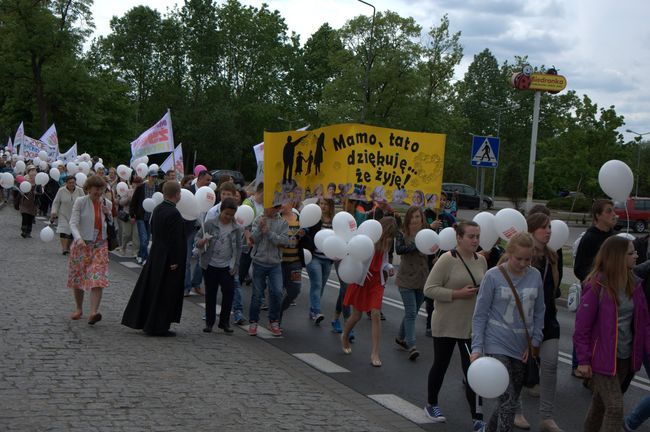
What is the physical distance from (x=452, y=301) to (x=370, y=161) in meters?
2.91

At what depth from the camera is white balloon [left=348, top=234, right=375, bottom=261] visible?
8.27m

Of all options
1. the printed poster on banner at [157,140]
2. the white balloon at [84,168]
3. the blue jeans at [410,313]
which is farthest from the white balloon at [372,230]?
the white balloon at [84,168]

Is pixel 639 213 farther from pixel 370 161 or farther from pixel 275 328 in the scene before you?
pixel 370 161

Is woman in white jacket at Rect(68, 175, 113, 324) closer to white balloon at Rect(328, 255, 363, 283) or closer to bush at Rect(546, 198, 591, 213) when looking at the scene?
white balloon at Rect(328, 255, 363, 283)

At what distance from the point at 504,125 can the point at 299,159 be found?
84917 mm

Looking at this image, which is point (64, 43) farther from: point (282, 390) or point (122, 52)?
point (282, 390)

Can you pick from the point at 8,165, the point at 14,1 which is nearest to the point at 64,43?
the point at 14,1

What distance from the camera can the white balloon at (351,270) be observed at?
854 centimetres

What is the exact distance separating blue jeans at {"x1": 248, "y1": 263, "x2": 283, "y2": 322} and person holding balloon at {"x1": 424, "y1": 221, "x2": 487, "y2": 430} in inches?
134

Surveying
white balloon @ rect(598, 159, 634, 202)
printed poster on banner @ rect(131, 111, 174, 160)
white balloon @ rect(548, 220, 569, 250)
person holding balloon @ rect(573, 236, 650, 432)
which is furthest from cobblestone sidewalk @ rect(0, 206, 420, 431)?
printed poster on banner @ rect(131, 111, 174, 160)

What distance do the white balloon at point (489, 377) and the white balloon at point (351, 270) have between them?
10.9ft

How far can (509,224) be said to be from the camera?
7.19 meters

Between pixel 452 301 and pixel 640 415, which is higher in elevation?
pixel 452 301

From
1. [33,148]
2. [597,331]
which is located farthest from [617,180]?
[33,148]
